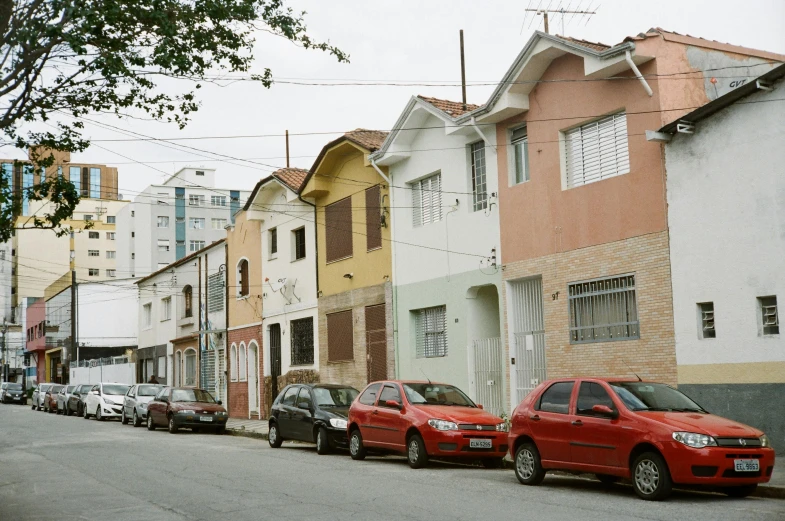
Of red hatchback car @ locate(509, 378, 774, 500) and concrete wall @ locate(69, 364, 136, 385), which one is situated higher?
concrete wall @ locate(69, 364, 136, 385)

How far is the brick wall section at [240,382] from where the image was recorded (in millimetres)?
33500

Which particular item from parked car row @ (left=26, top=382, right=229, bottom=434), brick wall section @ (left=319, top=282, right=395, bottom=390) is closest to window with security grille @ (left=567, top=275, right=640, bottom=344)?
brick wall section @ (left=319, top=282, right=395, bottom=390)

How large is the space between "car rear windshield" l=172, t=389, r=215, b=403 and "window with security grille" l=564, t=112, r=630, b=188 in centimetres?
1434

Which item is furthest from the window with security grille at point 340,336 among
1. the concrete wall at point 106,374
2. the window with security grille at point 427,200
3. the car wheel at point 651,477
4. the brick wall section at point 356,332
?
the concrete wall at point 106,374

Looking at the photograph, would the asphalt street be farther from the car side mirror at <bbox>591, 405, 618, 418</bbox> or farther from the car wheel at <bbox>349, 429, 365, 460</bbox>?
the car side mirror at <bbox>591, 405, 618, 418</bbox>

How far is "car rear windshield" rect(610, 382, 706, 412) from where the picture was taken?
469 inches

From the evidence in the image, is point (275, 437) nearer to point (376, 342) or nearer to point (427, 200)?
point (376, 342)

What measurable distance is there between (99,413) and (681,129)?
2751cm

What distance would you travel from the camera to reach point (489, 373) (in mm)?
21391

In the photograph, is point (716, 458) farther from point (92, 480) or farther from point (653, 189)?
point (92, 480)

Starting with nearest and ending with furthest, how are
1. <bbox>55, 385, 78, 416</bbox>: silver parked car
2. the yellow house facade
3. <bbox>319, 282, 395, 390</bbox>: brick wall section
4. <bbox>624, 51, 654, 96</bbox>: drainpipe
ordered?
<bbox>624, 51, 654, 96</bbox>: drainpipe
<bbox>319, 282, 395, 390</bbox>: brick wall section
the yellow house facade
<bbox>55, 385, 78, 416</bbox>: silver parked car

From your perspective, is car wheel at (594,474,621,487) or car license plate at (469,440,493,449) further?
car license plate at (469,440,493,449)

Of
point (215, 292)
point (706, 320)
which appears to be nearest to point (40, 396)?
point (215, 292)

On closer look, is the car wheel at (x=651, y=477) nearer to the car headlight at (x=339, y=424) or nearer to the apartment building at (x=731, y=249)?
the apartment building at (x=731, y=249)
